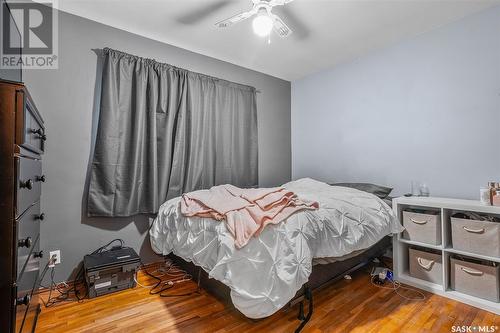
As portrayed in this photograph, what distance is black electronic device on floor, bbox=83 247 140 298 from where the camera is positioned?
1.99 m

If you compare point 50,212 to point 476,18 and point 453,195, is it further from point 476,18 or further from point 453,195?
point 476,18

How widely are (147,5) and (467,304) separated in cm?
346

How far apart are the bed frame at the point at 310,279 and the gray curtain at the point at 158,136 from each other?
82 centimetres

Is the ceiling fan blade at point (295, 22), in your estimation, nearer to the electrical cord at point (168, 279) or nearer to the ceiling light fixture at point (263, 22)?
the ceiling light fixture at point (263, 22)

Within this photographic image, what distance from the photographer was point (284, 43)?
9.45 ft

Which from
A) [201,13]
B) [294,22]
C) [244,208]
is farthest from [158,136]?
[294,22]

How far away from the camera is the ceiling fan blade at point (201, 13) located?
2.20m

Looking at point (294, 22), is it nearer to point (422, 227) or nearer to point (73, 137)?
point (422, 227)

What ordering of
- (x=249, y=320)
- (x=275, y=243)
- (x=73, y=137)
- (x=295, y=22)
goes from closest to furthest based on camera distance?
1. (x=275, y=243)
2. (x=249, y=320)
3. (x=73, y=137)
4. (x=295, y=22)

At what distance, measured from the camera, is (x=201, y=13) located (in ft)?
7.66

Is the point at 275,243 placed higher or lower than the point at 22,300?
higher

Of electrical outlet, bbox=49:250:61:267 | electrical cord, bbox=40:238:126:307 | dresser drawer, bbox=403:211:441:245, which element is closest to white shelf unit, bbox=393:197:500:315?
dresser drawer, bbox=403:211:441:245

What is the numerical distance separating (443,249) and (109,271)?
2.65m

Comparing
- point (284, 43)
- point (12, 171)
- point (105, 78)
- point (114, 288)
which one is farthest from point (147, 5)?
point (114, 288)
